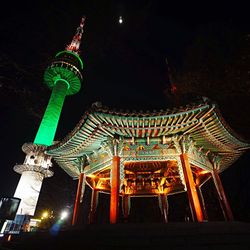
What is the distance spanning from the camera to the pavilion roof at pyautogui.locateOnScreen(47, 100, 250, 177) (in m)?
8.12

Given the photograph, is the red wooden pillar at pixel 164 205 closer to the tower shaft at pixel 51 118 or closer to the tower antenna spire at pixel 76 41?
the tower shaft at pixel 51 118

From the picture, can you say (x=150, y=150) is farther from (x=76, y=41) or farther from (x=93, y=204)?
(x=76, y=41)

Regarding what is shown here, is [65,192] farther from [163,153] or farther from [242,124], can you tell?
[242,124]

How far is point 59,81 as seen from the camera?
32.6 m

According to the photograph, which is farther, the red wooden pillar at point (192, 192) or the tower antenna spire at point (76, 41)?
the tower antenna spire at point (76, 41)

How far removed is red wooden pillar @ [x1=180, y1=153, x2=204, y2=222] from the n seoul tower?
1987 cm

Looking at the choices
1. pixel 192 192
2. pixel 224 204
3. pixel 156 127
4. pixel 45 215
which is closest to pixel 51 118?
pixel 45 215

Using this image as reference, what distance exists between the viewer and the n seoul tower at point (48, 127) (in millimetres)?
21484

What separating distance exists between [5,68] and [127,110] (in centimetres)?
765

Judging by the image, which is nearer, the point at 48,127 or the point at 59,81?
the point at 48,127

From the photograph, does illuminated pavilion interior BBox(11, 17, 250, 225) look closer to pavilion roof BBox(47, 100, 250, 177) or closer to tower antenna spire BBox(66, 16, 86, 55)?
pavilion roof BBox(47, 100, 250, 177)

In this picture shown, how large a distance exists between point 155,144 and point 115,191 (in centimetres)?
328

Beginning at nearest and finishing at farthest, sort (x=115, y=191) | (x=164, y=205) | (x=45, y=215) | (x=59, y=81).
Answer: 1. (x=115, y=191)
2. (x=164, y=205)
3. (x=45, y=215)
4. (x=59, y=81)

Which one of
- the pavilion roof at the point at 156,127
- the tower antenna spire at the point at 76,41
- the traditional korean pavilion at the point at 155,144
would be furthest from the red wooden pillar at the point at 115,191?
the tower antenna spire at the point at 76,41
